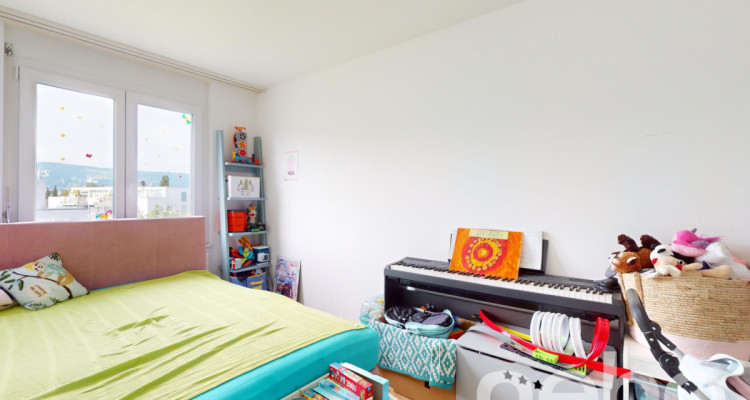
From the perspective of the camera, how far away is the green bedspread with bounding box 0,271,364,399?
47.5 inches

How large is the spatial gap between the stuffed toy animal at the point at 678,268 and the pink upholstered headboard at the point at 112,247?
133 inches

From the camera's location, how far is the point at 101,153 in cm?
280

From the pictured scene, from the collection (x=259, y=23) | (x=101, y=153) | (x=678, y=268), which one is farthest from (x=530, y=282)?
(x=101, y=153)

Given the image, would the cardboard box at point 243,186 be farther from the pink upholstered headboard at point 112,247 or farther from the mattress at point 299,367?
the mattress at point 299,367

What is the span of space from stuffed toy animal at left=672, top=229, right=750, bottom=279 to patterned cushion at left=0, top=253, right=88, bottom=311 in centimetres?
355

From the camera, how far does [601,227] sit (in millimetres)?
1845

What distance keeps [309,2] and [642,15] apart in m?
1.93

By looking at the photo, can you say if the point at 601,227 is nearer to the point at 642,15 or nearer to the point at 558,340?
the point at 558,340

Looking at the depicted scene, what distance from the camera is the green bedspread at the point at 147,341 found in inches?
47.5

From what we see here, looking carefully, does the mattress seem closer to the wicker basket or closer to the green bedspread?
the green bedspread

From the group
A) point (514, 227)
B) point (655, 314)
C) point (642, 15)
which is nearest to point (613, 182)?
point (514, 227)

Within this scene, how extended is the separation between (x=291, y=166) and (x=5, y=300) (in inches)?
89.2

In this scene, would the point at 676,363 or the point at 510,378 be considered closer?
the point at 676,363

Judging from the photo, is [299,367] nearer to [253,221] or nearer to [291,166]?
[291,166]
